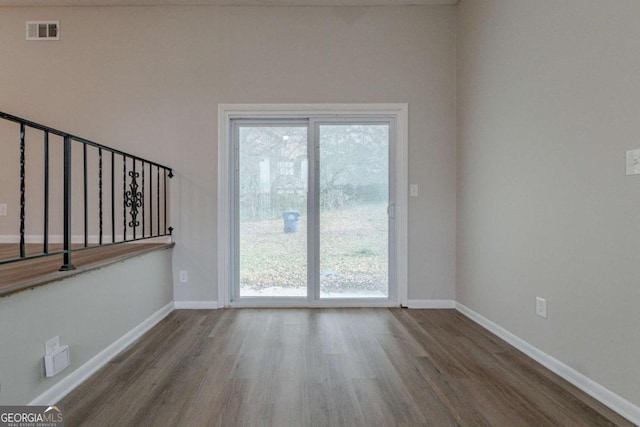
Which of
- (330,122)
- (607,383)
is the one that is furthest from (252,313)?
(607,383)

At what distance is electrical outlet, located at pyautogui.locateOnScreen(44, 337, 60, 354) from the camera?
160cm

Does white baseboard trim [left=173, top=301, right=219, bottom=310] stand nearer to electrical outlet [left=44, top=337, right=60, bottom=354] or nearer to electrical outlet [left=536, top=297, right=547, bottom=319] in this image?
electrical outlet [left=44, top=337, right=60, bottom=354]

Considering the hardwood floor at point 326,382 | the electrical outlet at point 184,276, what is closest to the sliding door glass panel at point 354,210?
the hardwood floor at point 326,382

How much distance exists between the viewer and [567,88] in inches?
74.3

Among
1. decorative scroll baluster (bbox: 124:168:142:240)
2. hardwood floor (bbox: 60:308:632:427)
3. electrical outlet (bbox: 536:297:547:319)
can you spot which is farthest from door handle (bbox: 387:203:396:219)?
decorative scroll baluster (bbox: 124:168:142:240)

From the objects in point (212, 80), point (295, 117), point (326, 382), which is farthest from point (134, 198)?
point (326, 382)

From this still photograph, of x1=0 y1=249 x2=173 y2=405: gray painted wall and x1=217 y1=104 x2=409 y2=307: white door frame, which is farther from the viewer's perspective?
x1=217 y1=104 x2=409 y2=307: white door frame

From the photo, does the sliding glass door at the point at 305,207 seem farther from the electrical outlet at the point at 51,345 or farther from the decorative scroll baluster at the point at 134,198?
the electrical outlet at the point at 51,345

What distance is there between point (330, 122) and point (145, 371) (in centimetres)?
249

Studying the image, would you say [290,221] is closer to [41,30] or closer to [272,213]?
[272,213]

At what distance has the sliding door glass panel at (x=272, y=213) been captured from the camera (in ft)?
10.8

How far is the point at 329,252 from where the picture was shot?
10.8 feet

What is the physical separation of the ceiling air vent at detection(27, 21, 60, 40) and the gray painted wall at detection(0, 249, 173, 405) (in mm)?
2317

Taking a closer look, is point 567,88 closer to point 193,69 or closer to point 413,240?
point 413,240
